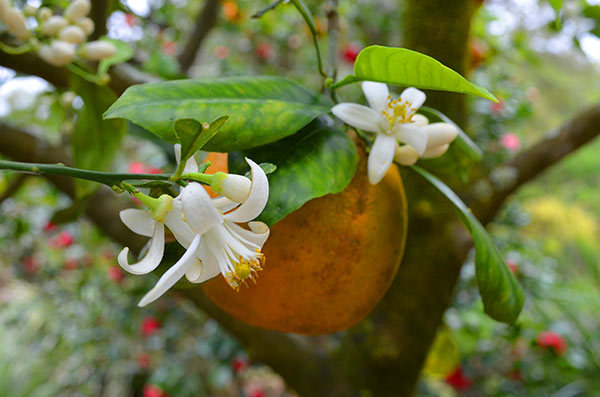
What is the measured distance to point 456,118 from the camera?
2.15 feet

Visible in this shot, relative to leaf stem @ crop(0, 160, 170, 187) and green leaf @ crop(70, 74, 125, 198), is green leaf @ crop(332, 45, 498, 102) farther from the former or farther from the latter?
green leaf @ crop(70, 74, 125, 198)

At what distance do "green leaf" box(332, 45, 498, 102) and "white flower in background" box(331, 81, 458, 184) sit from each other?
27mm

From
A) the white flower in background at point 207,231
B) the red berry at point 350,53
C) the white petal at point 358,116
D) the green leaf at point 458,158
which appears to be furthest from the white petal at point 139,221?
the red berry at point 350,53

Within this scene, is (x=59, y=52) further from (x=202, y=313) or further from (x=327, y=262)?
(x=202, y=313)

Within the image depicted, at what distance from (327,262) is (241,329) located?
18.2 inches

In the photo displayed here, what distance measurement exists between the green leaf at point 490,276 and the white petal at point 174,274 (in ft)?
0.49

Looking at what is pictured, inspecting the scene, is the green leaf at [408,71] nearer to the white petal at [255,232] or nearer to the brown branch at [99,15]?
the white petal at [255,232]

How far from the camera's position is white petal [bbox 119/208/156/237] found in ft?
0.65

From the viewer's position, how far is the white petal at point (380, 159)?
24cm

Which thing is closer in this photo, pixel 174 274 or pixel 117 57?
pixel 174 274

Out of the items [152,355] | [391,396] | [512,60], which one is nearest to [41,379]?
[152,355]

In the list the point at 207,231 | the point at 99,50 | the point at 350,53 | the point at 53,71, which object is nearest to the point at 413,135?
the point at 207,231

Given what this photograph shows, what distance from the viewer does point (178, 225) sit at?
19cm

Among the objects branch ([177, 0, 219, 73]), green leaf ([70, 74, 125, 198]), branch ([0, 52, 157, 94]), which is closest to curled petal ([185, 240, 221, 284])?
green leaf ([70, 74, 125, 198])
